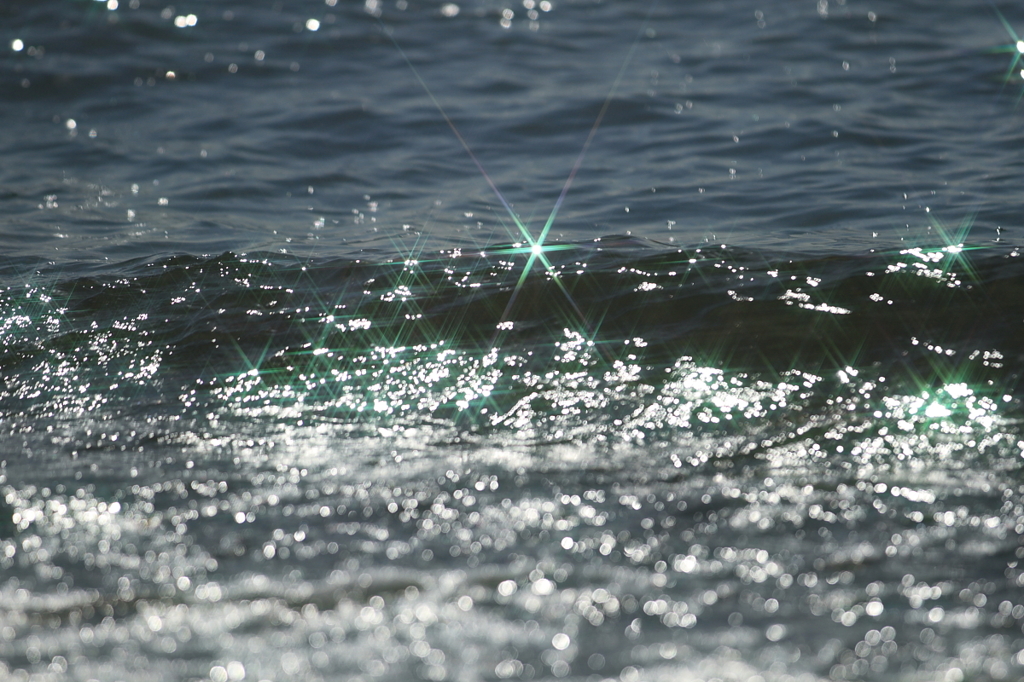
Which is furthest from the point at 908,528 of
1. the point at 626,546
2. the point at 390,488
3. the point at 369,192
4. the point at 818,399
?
the point at 369,192

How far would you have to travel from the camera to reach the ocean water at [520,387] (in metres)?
1.51

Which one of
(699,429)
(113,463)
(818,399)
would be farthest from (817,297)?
(113,463)

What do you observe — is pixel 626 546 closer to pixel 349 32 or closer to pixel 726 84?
pixel 726 84

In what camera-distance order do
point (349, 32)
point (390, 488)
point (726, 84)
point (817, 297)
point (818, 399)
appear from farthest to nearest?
point (349, 32) → point (726, 84) → point (817, 297) → point (818, 399) → point (390, 488)

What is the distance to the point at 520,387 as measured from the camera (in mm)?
2643

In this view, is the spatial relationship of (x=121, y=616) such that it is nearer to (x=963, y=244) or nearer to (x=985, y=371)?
(x=985, y=371)

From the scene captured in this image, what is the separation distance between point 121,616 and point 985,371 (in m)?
2.33

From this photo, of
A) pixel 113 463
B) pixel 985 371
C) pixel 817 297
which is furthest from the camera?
pixel 817 297

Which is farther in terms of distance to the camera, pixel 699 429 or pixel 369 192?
pixel 369 192

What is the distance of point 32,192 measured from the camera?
553 centimetres

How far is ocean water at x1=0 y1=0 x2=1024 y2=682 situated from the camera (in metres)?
1.51

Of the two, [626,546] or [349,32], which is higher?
[626,546]

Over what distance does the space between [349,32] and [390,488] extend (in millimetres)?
7876

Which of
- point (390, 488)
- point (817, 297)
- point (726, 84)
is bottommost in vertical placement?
point (726, 84)
